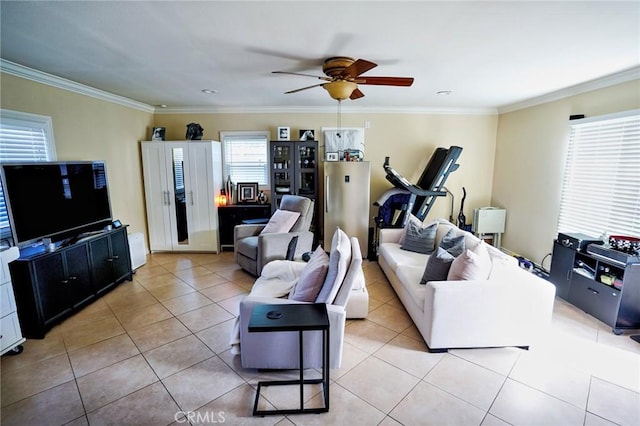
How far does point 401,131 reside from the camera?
16.8 ft

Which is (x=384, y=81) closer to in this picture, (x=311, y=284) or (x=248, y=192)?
(x=311, y=284)

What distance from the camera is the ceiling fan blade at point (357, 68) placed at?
86.0 inches

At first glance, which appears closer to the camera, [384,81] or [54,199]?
[384,81]

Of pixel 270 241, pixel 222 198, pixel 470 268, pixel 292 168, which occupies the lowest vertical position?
pixel 270 241

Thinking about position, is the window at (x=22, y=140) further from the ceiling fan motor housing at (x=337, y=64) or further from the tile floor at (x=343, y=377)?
the ceiling fan motor housing at (x=337, y=64)

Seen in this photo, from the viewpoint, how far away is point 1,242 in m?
2.54

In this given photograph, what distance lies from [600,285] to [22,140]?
5.94 metres

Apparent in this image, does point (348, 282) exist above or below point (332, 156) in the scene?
below

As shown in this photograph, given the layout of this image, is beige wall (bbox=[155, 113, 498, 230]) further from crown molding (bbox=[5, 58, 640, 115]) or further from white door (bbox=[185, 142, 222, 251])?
white door (bbox=[185, 142, 222, 251])

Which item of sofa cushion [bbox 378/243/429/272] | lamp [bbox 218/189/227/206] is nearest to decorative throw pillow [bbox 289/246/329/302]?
sofa cushion [bbox 378/243/429/272]

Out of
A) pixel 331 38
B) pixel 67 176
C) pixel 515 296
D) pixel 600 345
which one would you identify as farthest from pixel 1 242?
pixel 600 345

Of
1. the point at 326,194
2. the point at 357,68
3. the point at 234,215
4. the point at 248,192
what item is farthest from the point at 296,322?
the point at 248,192

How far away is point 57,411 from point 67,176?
2.28m

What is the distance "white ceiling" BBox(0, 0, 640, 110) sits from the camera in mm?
1801
